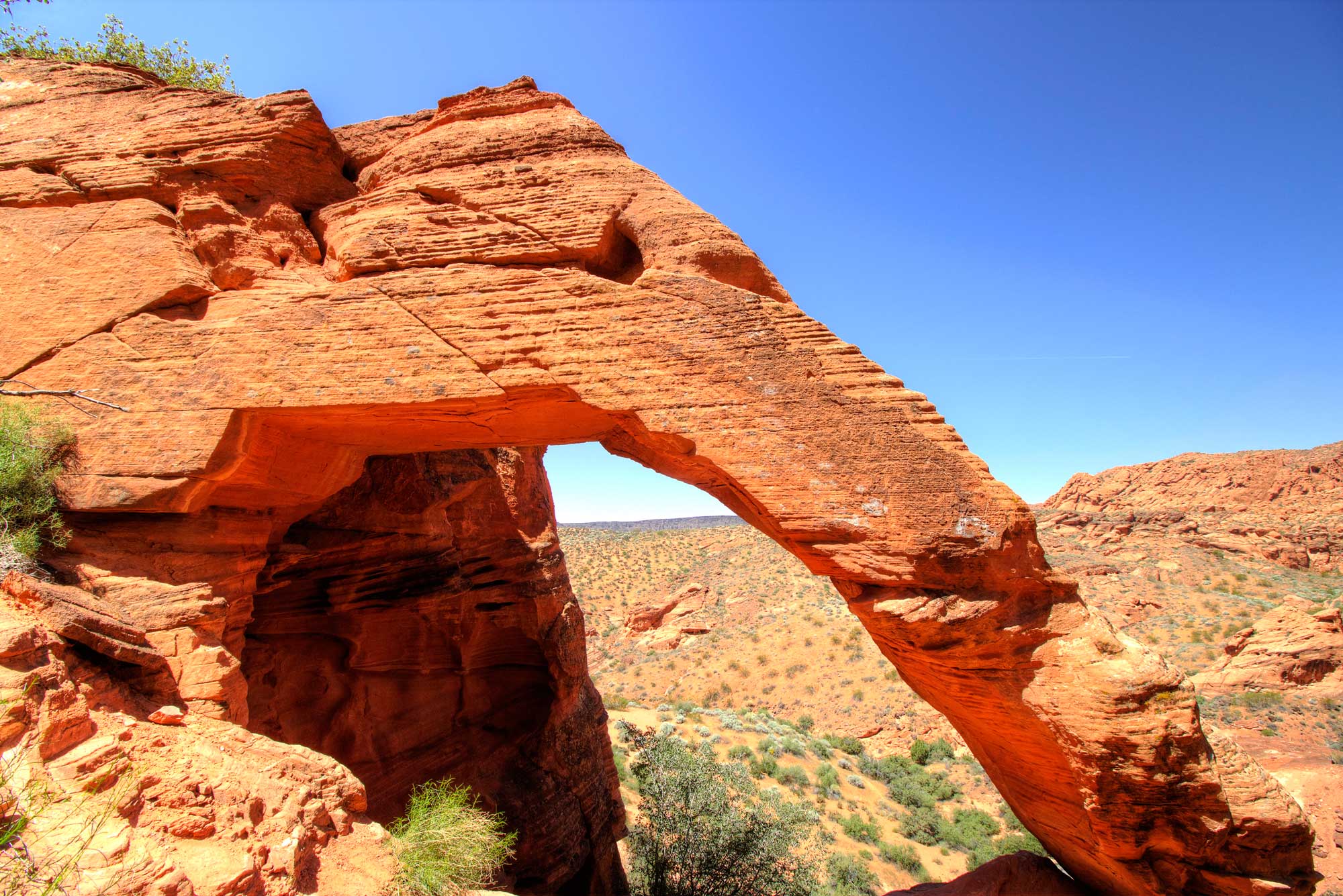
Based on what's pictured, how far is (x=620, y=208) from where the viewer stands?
595 cm

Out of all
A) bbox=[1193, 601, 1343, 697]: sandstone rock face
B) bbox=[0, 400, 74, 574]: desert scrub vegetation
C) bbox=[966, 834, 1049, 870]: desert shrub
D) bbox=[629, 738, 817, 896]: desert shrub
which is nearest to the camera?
bbox=[0, 400, 74, 574]: desert scrub vegetation

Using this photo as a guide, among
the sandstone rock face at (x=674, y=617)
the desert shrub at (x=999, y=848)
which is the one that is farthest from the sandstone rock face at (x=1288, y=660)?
the sandstone rock face at (x=674, y=617)

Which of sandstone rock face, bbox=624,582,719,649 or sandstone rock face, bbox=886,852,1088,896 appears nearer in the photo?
sandstone rock face, bbox=886,852,1088,896

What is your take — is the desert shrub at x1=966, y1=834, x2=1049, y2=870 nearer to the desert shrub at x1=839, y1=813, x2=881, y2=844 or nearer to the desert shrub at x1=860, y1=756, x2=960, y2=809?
the desert shrub at x1=860, y1=756, x2=960, y2=809

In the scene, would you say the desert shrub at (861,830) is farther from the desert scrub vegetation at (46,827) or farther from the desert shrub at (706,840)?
the desert scrub vegetation at (46,827)

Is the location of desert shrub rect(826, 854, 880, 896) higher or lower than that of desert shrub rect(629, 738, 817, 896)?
lower

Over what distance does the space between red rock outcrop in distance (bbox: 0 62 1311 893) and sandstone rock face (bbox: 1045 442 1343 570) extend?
113ft

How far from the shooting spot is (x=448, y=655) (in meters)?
10.0

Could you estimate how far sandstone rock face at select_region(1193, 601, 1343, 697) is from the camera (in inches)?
621

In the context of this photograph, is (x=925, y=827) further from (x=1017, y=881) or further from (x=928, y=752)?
(x=1017, y=881)

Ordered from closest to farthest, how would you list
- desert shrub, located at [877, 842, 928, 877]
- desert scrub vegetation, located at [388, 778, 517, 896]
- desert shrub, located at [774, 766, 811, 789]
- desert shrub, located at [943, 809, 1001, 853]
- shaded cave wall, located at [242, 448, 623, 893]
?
desert scrub vegetation, located at [388, 778, 517, 896] → shaded cave wall, located at [242, 448, 623, 893] → desert shrub, located at [877, 842, 928, 877] → desert shrub, located at [943, 809, 1001, 853] → desert shrub, located at [774, 766, 811, 789]

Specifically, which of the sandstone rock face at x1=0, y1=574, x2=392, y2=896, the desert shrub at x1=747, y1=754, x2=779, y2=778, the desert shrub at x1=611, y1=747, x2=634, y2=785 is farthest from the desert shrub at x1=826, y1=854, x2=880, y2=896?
the sandstone rock face at x1=0, y1=574, x2=392, y2=896

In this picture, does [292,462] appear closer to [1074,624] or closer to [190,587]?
[190,587]

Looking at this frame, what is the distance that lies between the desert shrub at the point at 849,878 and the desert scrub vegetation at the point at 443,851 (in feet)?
25.5
